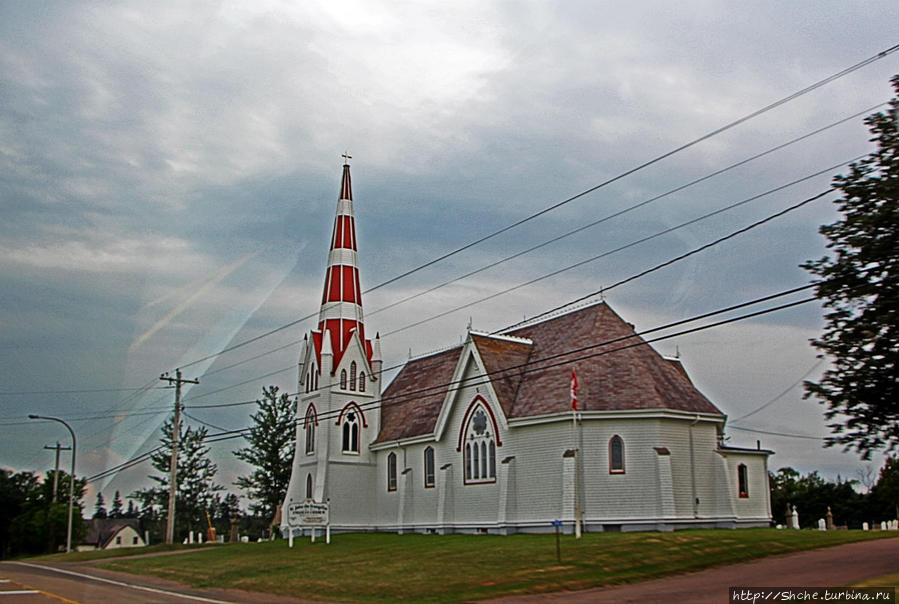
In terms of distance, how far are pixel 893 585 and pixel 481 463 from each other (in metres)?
26.7

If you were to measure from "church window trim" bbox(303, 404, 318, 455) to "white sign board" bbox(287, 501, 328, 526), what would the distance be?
7.97m

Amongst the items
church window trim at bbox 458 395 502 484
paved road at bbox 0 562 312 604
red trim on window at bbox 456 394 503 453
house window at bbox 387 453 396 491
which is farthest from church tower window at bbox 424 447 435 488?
paved road at bbox 0 562 312 604

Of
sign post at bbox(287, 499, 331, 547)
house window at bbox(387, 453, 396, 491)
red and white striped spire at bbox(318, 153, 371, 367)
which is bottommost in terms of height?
sign post at bbox(287, 499, 331, 547)

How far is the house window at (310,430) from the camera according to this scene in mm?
53312

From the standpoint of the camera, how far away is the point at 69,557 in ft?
162

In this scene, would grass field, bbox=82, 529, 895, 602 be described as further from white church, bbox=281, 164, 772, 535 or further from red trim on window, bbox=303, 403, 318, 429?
red trim on window, bbox=303, 403, 318, 429

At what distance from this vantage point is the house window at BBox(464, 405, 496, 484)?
41938 mm

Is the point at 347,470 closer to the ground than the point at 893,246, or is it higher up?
closer to the ground

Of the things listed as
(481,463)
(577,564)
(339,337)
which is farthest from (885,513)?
(577,564)

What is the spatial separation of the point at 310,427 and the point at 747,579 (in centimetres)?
3616

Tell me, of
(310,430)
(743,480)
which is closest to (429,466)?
(310,430)

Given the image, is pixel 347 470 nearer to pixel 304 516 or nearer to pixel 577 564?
pixel 304 516

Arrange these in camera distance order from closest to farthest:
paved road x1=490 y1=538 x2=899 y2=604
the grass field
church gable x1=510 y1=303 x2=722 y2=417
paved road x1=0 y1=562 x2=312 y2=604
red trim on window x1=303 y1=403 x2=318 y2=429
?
1. paved road x1=490 y1=538 x2=899 y2=604
2. paved road x1=0 y1=562 x2=312 y2=604
3. the grass field
4. church gable x1=510 y1=303 x2=722 y2=417
5. red trim on window x1=303 y1=403 x2=318 y2=429

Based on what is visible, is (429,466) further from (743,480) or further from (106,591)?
(106,591)
